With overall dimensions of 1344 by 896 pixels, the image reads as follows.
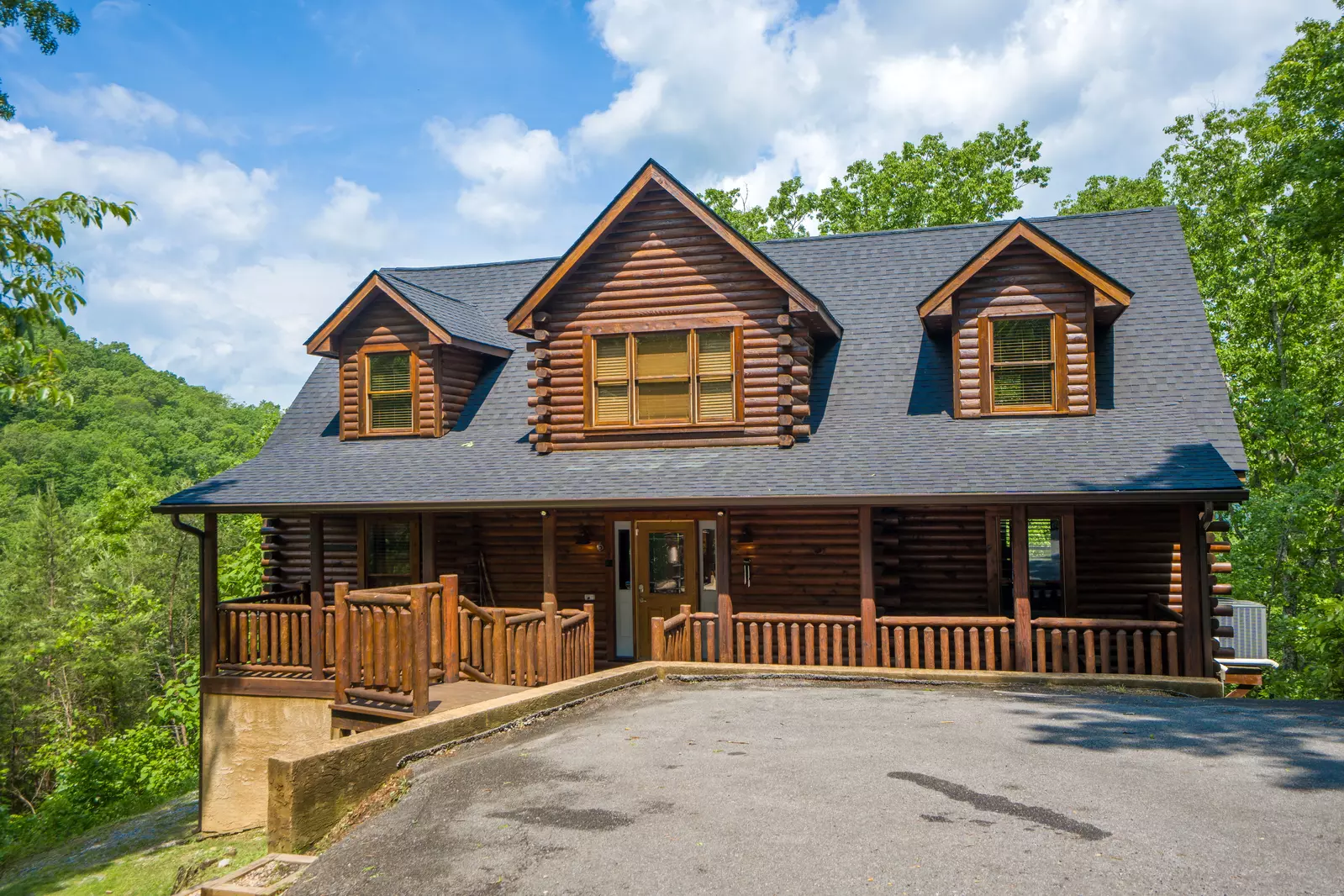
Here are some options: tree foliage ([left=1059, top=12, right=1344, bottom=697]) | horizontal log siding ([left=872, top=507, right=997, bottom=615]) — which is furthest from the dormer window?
tree foliage ([left=1059, top=12, right=1344, bottom=697])

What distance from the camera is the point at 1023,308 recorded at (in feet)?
47.0

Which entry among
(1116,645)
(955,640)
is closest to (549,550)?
(955,640)

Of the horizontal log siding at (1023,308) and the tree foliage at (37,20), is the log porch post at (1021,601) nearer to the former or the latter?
the horizontal log siding at (1023,308)

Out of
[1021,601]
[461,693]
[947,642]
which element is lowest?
[461,693]

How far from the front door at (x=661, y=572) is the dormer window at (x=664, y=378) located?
175 centimetres

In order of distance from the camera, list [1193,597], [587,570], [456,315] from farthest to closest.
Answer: [456,315] < [587,570] < [1193,597]

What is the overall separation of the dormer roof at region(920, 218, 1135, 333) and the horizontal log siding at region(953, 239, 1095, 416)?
194 mm

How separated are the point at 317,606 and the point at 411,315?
18.3ft

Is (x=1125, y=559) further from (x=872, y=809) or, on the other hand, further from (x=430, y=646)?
(x=430, y=646)

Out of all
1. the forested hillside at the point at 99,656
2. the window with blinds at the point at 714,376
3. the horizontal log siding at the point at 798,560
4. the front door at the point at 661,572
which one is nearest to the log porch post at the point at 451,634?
the front door at the point at 661,572

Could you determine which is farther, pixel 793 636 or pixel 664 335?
pixel 664 335

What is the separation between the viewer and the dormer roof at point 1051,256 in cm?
1373

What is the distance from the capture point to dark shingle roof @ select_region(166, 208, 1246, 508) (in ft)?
41.7

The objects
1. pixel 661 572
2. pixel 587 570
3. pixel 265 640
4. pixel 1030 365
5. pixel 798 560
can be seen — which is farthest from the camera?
pixel 587 570
